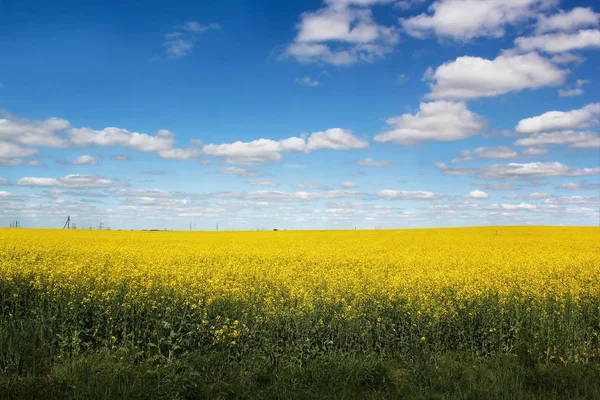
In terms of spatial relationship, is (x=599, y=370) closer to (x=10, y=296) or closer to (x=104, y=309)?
(x=104, y=309)

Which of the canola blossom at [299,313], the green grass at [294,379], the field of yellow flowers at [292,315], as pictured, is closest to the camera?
the green grass at [294,379]

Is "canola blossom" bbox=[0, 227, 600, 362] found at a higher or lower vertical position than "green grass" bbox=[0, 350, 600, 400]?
higher

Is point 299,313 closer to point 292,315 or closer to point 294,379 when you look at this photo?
point 292,315

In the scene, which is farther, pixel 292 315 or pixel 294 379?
pixel 292 315

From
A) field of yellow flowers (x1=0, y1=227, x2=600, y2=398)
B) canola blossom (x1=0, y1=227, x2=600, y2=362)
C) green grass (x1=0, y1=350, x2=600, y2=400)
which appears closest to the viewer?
green grass (x1=0, y1=350, x2=600, y2=400)

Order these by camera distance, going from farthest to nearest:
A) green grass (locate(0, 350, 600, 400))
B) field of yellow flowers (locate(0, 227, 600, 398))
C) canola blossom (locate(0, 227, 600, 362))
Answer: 1. canola blossom (locate(0, 227, 600, 362))
2. field of yellow flowers (locate(0, 227, 600, 398))
3. green grass (locate(0, 350, 600, 400))

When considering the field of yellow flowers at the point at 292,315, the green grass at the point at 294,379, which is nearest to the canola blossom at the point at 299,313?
the field of yellow flowers at the point at 292,315

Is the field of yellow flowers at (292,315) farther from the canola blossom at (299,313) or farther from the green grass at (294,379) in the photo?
the green grass at (294,379)

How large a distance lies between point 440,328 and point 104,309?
7388 millimetres

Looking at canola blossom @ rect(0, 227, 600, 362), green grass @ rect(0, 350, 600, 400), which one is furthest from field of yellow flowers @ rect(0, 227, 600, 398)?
green grass @ rect(0, 350, 600, 400)

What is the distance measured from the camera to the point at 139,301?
10297 mm

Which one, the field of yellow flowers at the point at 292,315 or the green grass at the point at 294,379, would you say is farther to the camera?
the field of yellow flowers at the point at 292,315

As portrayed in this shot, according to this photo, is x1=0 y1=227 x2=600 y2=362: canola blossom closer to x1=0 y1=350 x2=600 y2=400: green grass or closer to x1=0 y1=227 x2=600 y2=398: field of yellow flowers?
x1=0 y1=227 x2=600 y2=398: field of yellow flowers

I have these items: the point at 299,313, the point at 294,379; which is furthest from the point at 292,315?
the point at 294,379
